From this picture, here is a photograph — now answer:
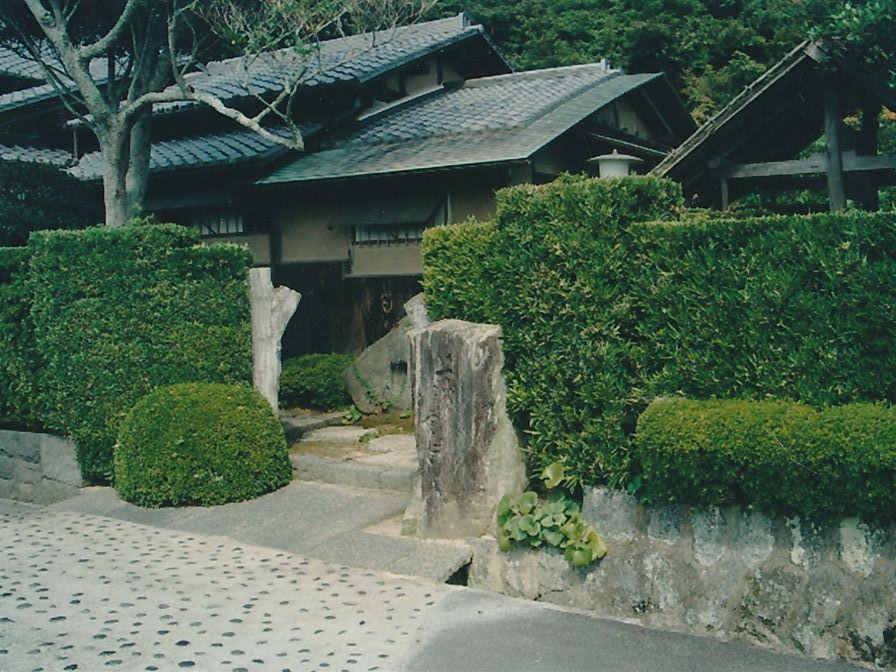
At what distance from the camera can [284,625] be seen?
18.0 ft

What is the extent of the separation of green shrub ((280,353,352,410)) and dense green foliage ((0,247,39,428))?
138 inches

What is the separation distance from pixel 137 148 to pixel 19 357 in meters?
4.63

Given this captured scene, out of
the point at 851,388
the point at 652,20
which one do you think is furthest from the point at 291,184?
the point at 652,20

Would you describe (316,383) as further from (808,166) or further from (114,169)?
(808,166)

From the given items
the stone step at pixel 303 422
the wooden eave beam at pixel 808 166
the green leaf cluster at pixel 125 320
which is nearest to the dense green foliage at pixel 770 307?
the green leaf cluster at pixel 125 320

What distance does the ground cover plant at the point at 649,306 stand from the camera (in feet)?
18.2

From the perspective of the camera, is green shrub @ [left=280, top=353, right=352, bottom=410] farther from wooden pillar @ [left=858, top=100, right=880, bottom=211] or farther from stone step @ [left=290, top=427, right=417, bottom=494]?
wooden pillar @ [left=858, top=100, right=880, bottom=211]

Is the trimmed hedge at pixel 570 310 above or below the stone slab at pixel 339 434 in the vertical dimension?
above

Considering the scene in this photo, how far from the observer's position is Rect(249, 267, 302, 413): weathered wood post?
365 inches

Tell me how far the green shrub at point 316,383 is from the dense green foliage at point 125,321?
301 cm

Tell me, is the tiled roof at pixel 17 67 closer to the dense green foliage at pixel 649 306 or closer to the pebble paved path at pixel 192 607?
the pebble paved path at pixel 192 607

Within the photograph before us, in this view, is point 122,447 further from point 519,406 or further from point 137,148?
point 137,148

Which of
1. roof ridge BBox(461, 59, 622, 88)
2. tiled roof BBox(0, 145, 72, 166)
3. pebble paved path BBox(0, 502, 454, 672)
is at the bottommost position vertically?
pebble paved path BBox(0, 502, 454, 672)

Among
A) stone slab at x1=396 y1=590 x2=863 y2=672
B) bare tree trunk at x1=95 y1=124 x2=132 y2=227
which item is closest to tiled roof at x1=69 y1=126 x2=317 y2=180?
bare tree trunk at x1=95 y1=124 x2=132 y2=227
